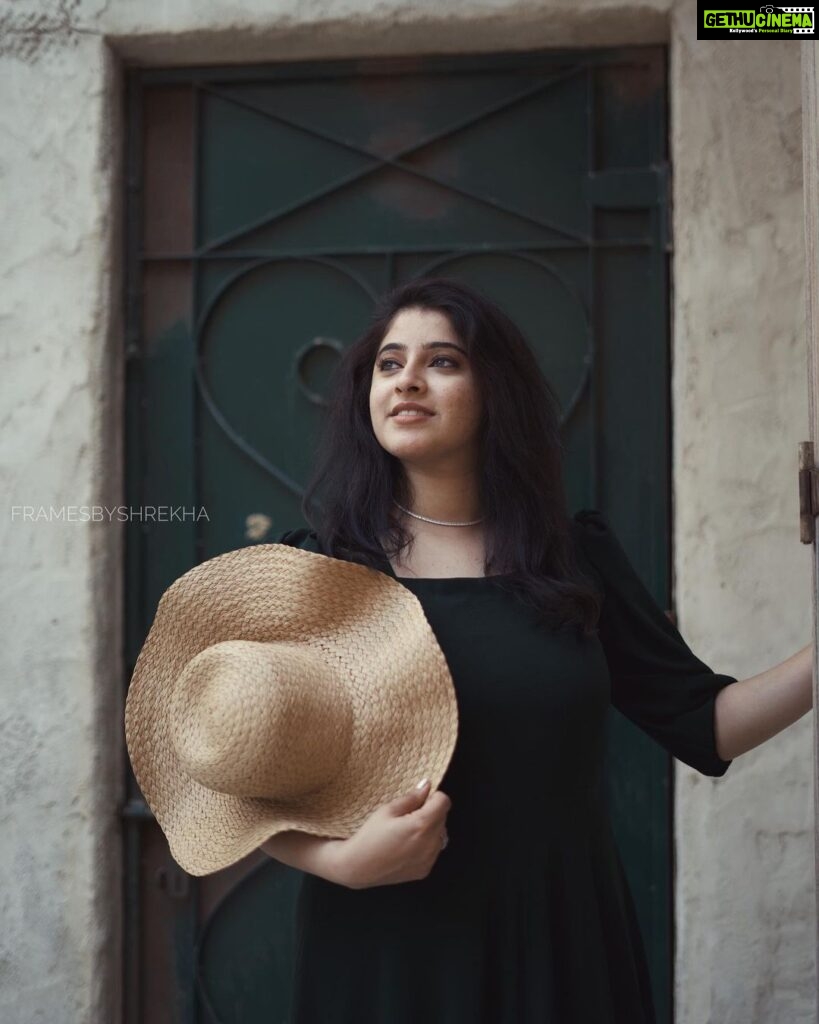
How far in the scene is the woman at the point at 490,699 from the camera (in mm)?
1404

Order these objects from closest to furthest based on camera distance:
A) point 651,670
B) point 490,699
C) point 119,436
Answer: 1. point 490,699
2. point 651,670
3. point 119,436

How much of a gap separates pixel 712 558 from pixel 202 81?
168 cm

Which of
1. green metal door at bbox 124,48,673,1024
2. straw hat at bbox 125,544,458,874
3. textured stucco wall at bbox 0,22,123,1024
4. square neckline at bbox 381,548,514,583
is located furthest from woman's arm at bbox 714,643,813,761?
textured stucco wall at bbox 0,22,123,1024

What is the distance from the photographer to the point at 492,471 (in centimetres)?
160

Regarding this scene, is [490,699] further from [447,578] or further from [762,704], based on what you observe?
[762,704]

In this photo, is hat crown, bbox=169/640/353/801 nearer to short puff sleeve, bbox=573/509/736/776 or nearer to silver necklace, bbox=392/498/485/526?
silver necklace, bbox=392/498/485/526

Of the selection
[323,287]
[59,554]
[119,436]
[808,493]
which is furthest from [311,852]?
[323,287]

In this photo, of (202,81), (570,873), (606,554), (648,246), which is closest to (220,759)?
(570,873)

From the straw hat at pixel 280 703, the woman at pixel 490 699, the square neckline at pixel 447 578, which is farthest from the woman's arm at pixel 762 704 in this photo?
the straw hat at pixel 280 703

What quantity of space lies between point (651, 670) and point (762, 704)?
167 mm

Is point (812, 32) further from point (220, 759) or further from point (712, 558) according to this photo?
point (220, 759)

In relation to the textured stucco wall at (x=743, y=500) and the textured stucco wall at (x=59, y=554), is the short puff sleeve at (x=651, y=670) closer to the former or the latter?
the textured stucco wall at (x=743, y=500)

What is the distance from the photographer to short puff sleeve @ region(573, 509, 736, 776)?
5.25 ft

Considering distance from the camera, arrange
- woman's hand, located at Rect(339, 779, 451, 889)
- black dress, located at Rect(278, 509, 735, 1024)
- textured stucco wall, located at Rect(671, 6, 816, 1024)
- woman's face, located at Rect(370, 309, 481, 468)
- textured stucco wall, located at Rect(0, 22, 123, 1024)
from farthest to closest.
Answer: textured stucco wall, located at Rect(0, 22, 123, 1024)
textured stucco wall, located at Rect(671, 6, 816, 1024)
woman's face, located at Rect(370, 309, 481, 468)
black dress, located at Rect(278, 509, 735, 1024)
woman's hand, located at Rect(339, 779, 451, 889)
